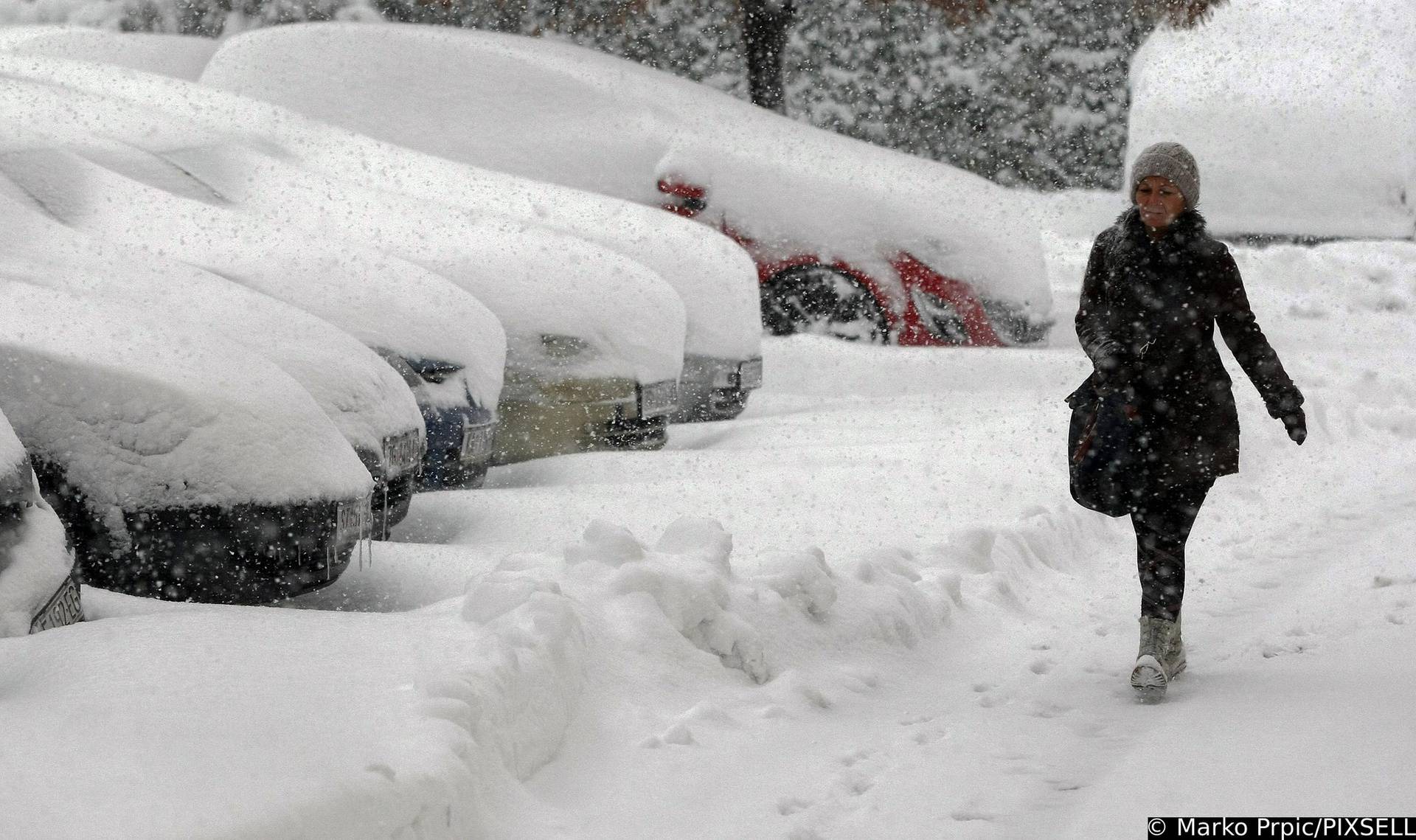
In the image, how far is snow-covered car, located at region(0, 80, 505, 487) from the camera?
588 centimetres

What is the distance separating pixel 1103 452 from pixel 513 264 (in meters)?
3.16

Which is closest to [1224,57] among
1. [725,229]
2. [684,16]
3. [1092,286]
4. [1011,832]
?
[684,16]

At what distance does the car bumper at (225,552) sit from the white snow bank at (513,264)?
2.44 meters

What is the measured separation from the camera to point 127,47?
1084 cm

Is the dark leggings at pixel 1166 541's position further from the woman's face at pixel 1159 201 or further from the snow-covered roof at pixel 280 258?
the snow-covered roof at pixel 280 258

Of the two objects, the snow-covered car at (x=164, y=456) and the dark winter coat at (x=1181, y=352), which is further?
the dark winter coat at (x=1181, y=352)

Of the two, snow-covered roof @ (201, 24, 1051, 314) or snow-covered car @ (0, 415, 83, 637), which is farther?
snow-covered roof @ (201, 24, 1051, 314)

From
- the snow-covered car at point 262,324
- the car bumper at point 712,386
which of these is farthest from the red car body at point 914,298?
the snow-covered car at point 262,324

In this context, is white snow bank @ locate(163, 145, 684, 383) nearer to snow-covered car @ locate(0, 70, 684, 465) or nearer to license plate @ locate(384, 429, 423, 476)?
snow-covered car @ locate(0, 70, 684, 465)

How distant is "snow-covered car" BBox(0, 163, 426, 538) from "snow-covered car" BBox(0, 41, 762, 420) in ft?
8.67

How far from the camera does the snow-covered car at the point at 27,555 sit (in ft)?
10.5

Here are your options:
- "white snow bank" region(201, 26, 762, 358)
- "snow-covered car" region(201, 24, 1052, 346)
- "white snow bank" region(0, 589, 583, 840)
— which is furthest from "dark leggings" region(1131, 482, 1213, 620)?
"white snow bank" region(201, 26, 762, 358)

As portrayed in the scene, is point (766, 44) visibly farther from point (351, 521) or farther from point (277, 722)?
point (277, 722)

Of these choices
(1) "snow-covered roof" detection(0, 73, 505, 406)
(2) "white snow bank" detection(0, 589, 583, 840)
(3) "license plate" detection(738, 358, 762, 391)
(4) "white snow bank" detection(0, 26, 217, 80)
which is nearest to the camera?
(2) "white snow bank" detection(0, 589, 583, 840)
